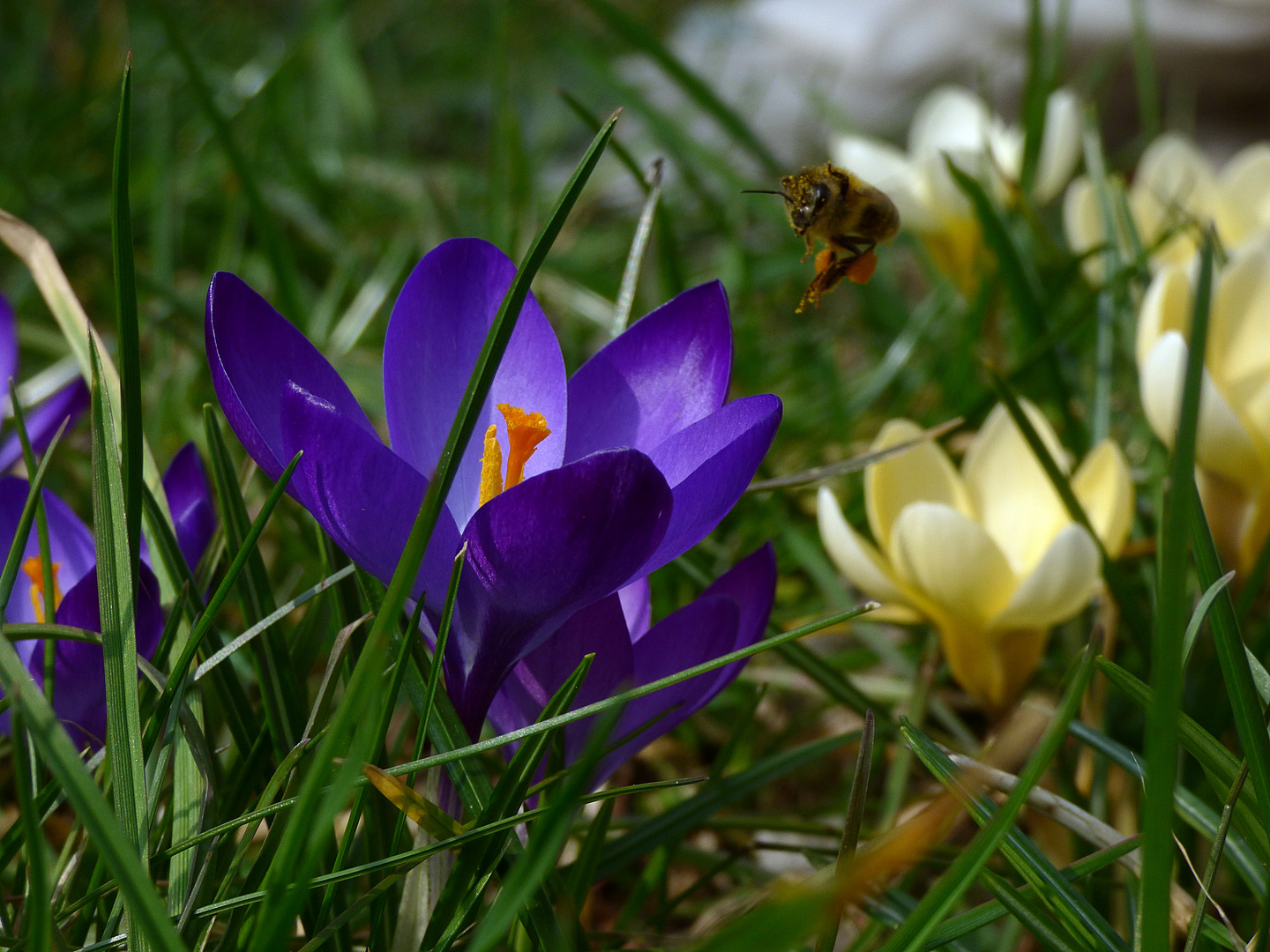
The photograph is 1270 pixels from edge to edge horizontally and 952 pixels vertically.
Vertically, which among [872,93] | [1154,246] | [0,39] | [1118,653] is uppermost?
[0,39]

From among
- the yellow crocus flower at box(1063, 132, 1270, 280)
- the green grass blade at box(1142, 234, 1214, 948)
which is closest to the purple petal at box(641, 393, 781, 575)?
the green grass blade at box(1142, 234, 1214, 948)

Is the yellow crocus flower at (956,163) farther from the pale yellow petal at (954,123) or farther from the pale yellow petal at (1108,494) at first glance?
the pale yellow petal at (1108,494)

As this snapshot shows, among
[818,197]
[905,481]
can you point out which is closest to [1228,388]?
[905,481]

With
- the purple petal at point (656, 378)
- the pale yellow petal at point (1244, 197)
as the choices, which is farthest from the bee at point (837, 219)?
the pale yellow petal at point (1244, 197)

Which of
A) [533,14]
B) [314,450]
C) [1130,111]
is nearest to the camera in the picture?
[314,450]

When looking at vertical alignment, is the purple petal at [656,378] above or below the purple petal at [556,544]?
above

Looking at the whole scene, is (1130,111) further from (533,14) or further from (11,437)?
(11,437)

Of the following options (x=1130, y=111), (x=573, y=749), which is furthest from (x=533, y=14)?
(x=573, y=749)
